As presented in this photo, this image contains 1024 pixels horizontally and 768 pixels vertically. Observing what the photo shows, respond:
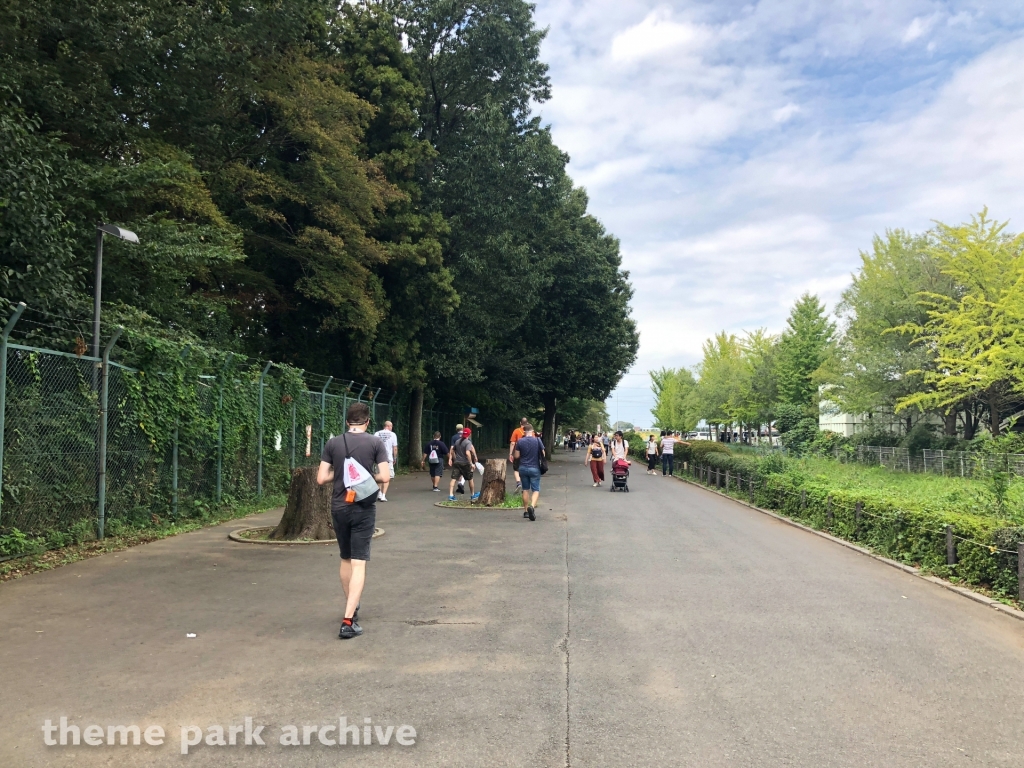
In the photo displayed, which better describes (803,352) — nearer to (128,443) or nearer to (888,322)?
(888,322)

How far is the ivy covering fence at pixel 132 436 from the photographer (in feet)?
27.7

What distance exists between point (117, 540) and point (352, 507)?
5456mm

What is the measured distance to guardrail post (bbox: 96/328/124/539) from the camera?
9734 millimetres

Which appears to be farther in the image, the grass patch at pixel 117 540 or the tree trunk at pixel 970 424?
the tree trunk at pixel 970 424

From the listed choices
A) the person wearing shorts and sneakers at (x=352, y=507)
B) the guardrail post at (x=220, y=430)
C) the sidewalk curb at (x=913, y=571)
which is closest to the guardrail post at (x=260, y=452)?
the guardrail post at (x=220, y=430)

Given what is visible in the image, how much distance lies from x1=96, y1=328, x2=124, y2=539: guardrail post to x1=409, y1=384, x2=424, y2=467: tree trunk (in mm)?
18795

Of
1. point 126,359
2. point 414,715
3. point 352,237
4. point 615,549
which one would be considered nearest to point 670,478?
point 352,237

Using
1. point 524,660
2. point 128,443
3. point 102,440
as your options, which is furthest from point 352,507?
point 128,443

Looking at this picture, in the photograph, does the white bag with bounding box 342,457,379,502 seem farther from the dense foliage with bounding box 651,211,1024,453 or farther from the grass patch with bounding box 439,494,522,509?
the dense foliage with bounding box 651,211,1024,453

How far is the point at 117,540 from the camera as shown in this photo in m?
9.77

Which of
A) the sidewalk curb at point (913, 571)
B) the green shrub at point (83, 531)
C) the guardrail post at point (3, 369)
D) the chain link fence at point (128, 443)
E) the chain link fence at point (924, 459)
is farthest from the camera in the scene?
the chain link fence at point (924, 459)

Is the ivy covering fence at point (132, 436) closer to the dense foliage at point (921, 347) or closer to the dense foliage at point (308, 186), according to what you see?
the dense foliage at point (308, 186)

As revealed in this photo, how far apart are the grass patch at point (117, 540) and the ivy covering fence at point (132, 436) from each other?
10 cm

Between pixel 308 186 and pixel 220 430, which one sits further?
pixel 308 186
